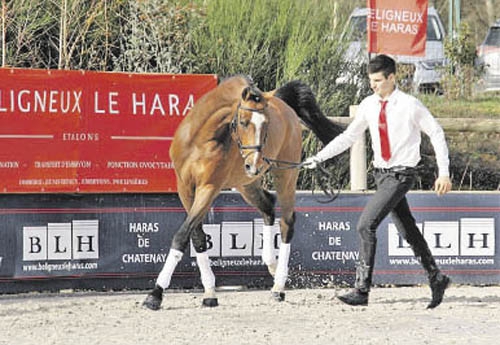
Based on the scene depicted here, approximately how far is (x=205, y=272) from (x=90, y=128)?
1.76 meters

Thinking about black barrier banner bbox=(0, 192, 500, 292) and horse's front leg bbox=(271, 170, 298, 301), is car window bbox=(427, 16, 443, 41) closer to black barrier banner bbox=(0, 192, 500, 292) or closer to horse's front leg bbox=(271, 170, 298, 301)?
black barrier banner bbox=(0, 192, 500, 292)

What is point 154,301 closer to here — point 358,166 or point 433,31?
point 358,166

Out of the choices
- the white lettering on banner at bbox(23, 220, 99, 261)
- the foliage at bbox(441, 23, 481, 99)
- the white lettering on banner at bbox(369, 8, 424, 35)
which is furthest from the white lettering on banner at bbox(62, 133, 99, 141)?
the foliage at bbox(441, 23, 481, 99)

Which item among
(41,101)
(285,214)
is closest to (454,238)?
(285,214)

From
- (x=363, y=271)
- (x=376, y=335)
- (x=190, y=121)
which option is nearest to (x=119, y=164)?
(x=190, y=121)

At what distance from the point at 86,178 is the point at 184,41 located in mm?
2816

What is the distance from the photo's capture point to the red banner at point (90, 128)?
31.0ft

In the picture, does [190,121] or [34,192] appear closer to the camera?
[190,121]

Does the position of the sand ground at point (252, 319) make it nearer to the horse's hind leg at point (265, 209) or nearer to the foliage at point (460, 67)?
the horse's hind leg at point (265, 209)

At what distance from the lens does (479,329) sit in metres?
7.82

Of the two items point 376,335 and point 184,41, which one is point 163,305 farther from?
point 184,41

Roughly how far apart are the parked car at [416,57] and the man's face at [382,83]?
4.15m

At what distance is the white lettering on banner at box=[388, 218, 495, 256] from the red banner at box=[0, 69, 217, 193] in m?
2.29

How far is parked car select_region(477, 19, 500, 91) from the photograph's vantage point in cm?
1974
